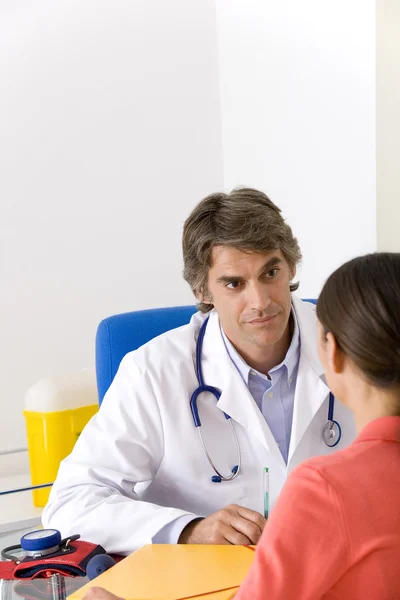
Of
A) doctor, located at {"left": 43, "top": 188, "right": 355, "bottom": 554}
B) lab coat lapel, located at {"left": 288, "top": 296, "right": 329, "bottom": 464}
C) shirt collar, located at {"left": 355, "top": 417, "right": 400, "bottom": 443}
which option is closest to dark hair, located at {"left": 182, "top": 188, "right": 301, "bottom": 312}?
doctor, located at {"left": 43, "top": 188, "right": 355, "bottom": 554}

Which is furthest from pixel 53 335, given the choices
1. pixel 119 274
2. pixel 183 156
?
pixel 183 156

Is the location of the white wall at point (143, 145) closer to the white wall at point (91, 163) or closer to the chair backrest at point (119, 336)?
the white wall at point (91, 163)

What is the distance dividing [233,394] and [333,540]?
0.83 meters

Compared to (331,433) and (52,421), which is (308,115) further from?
(331,433)

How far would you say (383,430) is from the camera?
0.81 m

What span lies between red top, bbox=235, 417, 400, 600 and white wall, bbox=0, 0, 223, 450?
240 cm

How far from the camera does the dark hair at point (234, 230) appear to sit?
158cm

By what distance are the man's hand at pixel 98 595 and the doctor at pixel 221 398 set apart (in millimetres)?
505

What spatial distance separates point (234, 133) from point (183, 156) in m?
0.26

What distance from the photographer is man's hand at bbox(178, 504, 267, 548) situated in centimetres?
122

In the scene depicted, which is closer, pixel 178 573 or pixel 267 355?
pixel 178 573

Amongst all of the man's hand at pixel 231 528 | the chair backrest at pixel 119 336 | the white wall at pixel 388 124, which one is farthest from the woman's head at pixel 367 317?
the white wall at pixel 388 124

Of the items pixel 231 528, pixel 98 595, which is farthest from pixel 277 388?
pixel 98 595

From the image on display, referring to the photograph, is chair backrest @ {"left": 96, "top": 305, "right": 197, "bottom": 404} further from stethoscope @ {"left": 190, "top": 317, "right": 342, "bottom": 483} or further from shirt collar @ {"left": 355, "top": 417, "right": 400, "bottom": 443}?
shirt collar @ {"left": 355, "top": 417, "right": 400, "bottom": 443}
